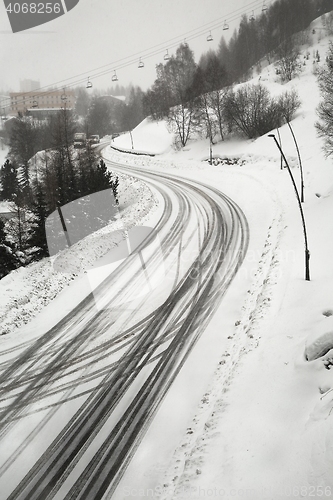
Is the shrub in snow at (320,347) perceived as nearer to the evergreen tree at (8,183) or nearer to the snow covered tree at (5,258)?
the snow covered tree at (5,258)

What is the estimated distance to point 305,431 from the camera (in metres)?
6.61

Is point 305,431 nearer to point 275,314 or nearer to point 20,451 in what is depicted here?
point 275,314

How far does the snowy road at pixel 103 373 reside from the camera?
752 centimetres

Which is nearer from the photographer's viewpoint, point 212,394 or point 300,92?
point 212,394

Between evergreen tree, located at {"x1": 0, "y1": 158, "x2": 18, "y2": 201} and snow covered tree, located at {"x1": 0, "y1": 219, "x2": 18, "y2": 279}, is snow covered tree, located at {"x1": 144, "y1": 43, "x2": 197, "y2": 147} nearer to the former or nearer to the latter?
evergreen tree, located at {"x1": 0, "y1": 158, "x2": 18, "y2": 201}

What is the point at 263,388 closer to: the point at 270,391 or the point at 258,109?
the point at 270,391

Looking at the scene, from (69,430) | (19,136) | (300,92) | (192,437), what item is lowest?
(192,437)

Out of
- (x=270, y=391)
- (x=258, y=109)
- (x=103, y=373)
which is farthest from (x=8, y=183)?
(x=270, y=391)

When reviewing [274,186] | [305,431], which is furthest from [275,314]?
[274,186]

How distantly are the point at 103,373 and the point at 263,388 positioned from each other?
501cm

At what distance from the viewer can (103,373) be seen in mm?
10195

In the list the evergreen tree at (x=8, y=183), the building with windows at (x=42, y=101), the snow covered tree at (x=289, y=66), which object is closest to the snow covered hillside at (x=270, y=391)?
the evergreen tree at (x=8, y=183)

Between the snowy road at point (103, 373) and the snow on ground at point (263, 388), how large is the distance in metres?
0.72

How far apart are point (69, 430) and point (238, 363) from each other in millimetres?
5359
